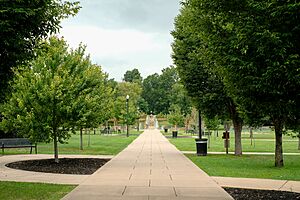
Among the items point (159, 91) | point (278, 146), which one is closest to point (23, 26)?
point (278, 146)

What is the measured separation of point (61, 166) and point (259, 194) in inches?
369

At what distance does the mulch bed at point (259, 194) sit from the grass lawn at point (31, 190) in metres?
4.36

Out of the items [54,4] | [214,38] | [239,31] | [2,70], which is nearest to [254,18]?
[239,31]

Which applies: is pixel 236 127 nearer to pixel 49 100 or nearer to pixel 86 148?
pixel 86 148

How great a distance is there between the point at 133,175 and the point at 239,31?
747cm

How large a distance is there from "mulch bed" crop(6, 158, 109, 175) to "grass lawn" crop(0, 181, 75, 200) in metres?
3.44

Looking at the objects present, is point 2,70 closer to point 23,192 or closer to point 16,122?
point 23,192

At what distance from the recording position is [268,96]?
8.85 meters

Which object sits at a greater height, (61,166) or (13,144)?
(13,144)

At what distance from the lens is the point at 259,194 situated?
33.9 feet

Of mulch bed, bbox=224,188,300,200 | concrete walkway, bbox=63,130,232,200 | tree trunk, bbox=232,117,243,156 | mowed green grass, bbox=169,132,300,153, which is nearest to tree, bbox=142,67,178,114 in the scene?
mowed green grass, bbox=169,132,300,153

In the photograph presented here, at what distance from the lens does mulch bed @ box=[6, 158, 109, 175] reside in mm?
15359

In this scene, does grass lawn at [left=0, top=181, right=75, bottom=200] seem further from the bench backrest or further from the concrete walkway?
the bench backrest

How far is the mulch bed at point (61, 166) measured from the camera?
15.4 m
